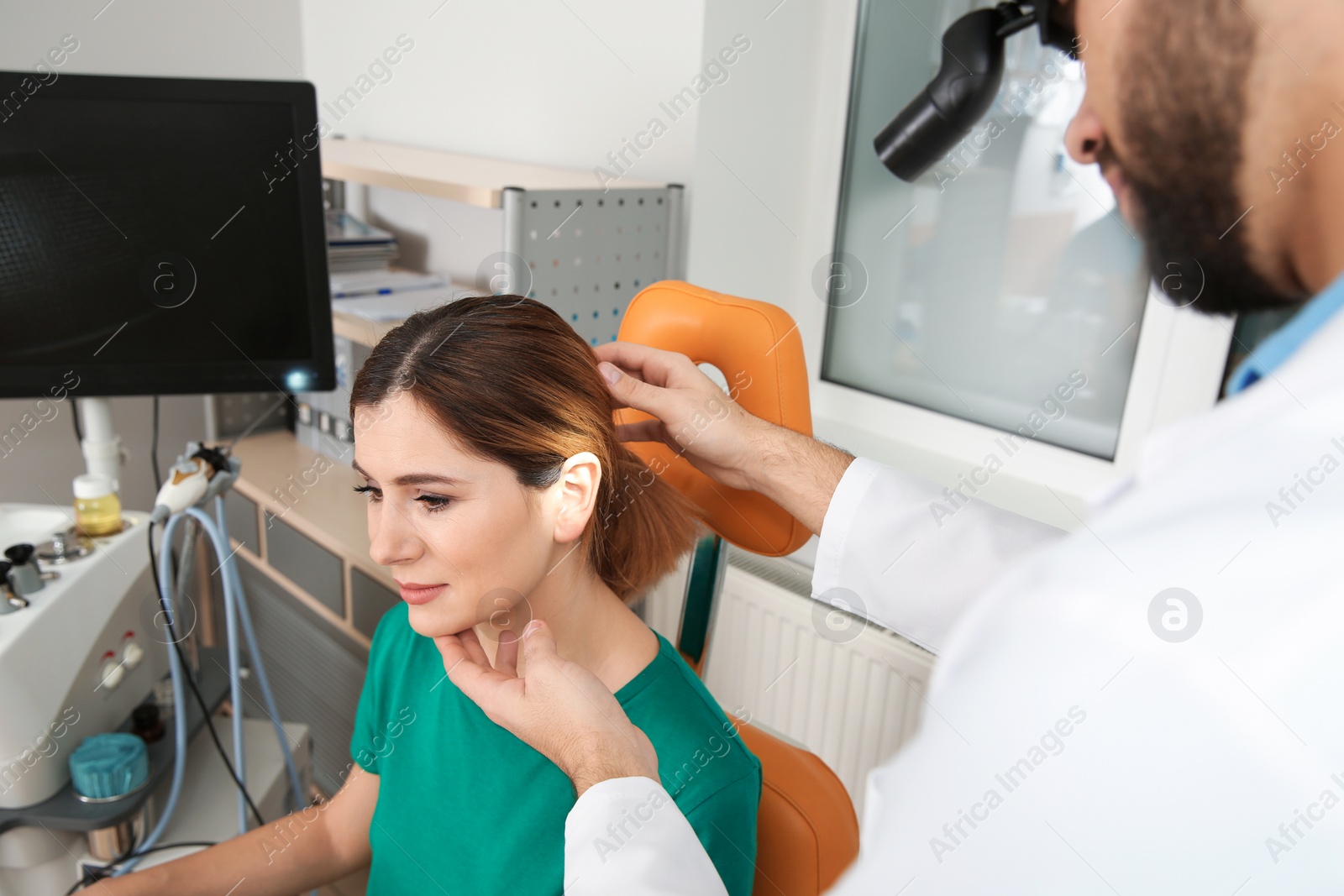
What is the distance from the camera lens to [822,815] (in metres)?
0.89

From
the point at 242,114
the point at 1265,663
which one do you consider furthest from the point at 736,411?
the point at 242,114

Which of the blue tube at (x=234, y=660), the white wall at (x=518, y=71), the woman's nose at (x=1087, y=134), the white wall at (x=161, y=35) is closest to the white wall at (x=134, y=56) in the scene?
the white wall at (x=161, y=35)

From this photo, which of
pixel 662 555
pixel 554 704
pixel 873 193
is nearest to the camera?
pixel 554 704

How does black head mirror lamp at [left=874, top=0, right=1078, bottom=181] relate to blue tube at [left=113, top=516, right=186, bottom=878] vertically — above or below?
above

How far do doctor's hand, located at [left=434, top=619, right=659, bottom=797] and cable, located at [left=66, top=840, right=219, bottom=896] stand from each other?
615 millimetres

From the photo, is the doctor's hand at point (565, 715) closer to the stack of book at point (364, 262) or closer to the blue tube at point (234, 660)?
the blue tube at point (234, 660)

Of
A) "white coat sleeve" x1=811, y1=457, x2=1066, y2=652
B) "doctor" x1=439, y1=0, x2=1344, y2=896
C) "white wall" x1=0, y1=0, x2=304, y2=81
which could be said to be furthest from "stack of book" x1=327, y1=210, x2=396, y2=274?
"doctor" x1=439, y1=0, x2=1344, y2=896

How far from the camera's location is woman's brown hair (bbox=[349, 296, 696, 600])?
88 cm

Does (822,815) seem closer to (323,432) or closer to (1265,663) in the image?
(1265,663)

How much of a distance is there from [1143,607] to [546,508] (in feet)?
2.06

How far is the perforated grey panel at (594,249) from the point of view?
146cm

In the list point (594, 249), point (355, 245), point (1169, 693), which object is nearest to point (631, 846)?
point (1169, 693)

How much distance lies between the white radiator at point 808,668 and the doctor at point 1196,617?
1.10 metres

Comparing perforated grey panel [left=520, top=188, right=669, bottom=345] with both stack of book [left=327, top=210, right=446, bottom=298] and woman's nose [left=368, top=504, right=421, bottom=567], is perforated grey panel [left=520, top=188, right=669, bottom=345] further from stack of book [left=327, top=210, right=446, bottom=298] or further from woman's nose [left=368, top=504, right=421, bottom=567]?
woman's nose [left=368, top=504, right=421, bottom=567]
